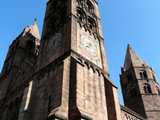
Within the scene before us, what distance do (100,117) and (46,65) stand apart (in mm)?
5396

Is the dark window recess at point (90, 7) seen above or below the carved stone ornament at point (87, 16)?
above

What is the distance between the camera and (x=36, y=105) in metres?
14.0

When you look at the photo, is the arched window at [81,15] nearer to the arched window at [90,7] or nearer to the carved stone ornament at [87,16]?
the carved stone ornament at [87,16]

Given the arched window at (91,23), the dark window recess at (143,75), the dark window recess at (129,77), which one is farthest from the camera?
the dark window recess at (129,77)

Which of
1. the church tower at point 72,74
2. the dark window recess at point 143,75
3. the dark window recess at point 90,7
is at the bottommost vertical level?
the church tower at point 72,74

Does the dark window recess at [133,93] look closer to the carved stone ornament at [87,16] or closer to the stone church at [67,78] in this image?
the stone church at [67,78]

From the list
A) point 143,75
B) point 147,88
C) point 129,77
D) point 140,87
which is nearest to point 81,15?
point 140,87

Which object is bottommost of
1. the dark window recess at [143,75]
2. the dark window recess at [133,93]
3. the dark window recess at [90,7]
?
the dark window recess at [133,93]

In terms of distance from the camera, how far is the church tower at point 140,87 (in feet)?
86.8

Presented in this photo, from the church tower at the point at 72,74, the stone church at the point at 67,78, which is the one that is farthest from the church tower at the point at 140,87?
the church tower at the point at 72,74

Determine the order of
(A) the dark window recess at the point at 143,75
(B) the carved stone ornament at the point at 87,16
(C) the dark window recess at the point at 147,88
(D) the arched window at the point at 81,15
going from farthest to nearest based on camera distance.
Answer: (A) the dark window recess at the point at 143,75 < (C) the dark window recess at the point at 147,88 < (D) the arched window at the point at 81,15 < (B) the carved stone ornament at the point at 87,16

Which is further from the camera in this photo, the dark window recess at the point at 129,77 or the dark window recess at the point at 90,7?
the dark window recess at the point at 129,77

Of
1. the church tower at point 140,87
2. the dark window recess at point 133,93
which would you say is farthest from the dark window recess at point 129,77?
the dark window recess at point 133,93

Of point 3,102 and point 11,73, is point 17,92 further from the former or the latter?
point 11,73
